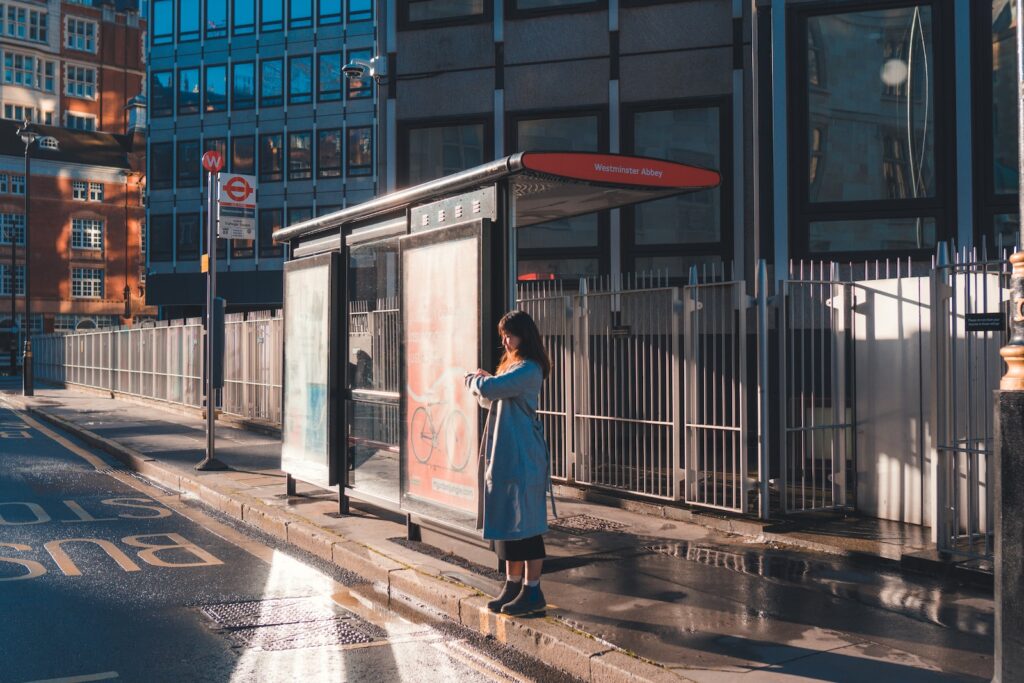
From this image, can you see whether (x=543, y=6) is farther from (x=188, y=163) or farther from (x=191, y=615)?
(x=188, y=163)

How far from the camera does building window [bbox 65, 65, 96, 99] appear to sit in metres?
79.0

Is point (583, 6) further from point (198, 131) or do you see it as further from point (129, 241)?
point (129, 241)

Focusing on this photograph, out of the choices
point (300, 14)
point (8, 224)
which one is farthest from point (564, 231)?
point (8, 224)

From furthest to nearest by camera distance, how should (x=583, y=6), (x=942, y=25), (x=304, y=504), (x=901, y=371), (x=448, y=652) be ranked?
(x=583, y=6) < (x=942, y=25) < (x=304, y=504) < (x=901, y=371) < (x=448, y=652)

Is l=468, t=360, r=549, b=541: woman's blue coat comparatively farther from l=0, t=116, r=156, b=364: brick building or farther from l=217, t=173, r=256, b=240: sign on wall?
l=0, t=116, r=156, b=364: brick building

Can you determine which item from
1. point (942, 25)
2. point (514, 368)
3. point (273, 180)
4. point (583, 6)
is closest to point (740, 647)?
point (514, 368)

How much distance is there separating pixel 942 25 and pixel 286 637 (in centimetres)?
982

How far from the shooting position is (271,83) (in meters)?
46.7

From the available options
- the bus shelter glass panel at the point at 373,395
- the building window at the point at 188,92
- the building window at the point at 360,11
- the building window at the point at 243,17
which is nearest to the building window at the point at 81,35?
the building window at the point at 188,92

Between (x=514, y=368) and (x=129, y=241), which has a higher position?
(x=129, y=241)

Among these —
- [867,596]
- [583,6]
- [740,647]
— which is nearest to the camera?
[740,647]

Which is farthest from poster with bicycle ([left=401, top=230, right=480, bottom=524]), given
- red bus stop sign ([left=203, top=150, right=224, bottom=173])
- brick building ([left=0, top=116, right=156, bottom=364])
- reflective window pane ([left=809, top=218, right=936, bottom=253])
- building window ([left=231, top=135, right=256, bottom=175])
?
brick building ([left=0, top=116, right=156, bottom=364])

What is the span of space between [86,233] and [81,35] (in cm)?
1846

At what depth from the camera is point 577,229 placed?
14164mm
